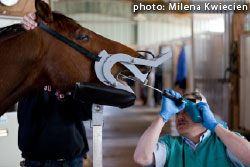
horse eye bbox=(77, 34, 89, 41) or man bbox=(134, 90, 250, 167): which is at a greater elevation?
horse eye bbox=(77, 34, 89, 41)

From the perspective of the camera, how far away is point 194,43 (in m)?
6.31

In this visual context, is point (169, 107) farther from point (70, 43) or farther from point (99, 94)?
point (70, 43)

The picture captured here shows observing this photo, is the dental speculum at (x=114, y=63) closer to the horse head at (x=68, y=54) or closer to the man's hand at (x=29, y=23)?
the horse head at (x=68, y=54)

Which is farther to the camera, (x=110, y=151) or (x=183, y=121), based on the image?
(x=110, y=151)

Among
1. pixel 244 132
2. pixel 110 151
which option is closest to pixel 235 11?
pixel 244 132

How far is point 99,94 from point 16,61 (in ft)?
1.24

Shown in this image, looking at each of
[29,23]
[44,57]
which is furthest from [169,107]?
[29,23]

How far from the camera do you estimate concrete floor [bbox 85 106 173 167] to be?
4.15 meters

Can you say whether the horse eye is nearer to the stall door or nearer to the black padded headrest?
the black padded headrest

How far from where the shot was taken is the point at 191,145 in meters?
1.59

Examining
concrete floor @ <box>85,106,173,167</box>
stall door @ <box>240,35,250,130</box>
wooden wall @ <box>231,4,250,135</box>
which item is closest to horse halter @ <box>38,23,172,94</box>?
concrete floor @ <box>85,106,173,167</box>

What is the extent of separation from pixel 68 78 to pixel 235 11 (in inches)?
191

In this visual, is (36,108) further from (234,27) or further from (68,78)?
(234,27)

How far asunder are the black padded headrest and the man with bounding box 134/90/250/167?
227 millimetres
